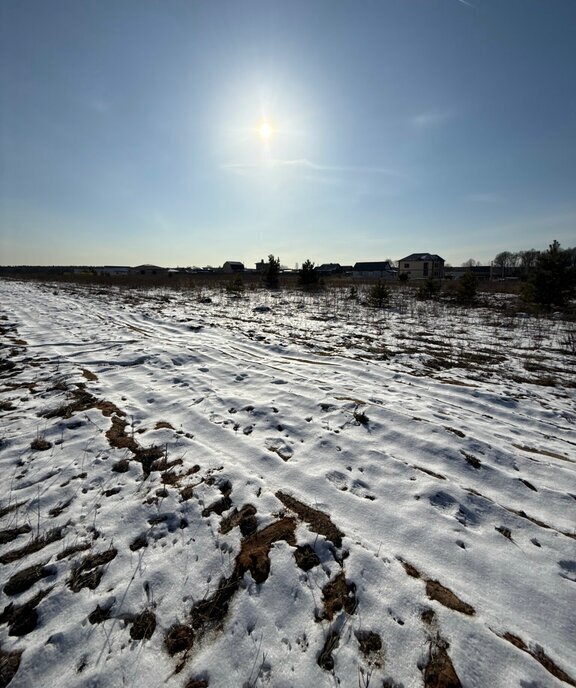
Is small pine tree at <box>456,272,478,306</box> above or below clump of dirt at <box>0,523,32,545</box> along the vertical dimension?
above

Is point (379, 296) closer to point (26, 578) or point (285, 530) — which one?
point (285, 530)

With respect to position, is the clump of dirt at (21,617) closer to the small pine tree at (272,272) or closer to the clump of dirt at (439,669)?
the clump of dirt at (439,669)

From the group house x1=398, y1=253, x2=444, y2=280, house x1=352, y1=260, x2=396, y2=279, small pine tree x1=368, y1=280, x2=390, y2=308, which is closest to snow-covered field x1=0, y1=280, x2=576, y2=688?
small pine tree x1=368, y1=280, x2=390, y2=308

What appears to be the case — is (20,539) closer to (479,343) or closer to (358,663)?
(358,663)

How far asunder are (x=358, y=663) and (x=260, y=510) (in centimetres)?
130

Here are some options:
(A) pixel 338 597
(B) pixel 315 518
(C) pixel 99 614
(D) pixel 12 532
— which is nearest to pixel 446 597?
(A) pixel 338 597

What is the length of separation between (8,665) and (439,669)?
245 cm

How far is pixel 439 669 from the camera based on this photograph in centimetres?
169

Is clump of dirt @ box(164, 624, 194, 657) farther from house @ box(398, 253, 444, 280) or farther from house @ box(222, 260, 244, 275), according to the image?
house @ box(222, 260, 244, 275)

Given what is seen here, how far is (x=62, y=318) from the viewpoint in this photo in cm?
1131

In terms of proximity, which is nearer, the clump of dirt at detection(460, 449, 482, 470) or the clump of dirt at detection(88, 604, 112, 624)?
the clump of dirt at detection(88, 604, 112, 624)

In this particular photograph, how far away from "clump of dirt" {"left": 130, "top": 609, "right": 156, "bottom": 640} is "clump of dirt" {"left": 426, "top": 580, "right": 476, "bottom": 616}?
1868 mm

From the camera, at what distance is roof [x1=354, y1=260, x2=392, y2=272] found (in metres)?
76.1

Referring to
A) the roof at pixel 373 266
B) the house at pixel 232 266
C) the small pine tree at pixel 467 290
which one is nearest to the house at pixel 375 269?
the roof at pixel 373 266
